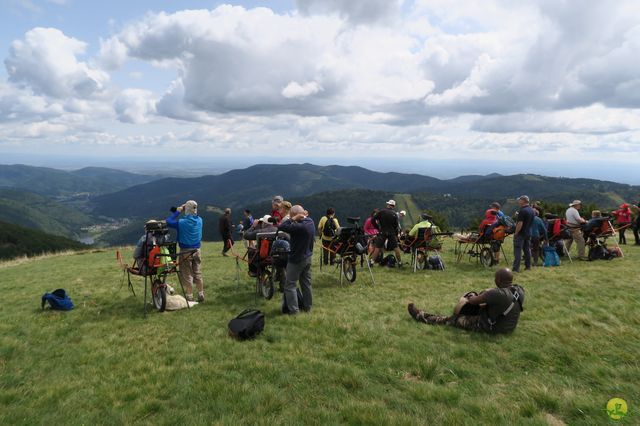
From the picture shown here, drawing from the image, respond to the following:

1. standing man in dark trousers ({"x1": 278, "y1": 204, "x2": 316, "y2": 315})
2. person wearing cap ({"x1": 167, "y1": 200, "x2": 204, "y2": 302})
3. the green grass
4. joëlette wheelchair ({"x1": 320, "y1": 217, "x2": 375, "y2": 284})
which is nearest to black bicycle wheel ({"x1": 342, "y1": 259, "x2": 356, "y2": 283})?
joëlette wheelchair ({"x1": 320, "y1": 217, "x2": 375, "y2": 284})

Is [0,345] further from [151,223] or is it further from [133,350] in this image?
[151,223]

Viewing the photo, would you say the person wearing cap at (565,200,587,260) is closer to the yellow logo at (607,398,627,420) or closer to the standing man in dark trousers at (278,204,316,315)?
the standing man in dark trousers at (278,204,316,315)

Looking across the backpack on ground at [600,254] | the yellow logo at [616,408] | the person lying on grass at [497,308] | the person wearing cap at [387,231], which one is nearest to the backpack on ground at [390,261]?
the person wearing cap at [387,231]

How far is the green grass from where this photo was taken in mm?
5172

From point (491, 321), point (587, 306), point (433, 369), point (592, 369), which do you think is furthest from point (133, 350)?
point (587, 306)

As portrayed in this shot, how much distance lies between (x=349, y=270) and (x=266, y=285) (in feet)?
12.1

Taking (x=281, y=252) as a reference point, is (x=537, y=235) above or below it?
above

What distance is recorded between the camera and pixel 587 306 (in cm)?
941

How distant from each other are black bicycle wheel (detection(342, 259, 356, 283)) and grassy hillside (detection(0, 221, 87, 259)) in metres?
118

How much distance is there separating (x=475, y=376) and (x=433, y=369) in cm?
68

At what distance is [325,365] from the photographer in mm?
6504

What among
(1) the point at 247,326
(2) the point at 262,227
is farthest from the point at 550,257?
(1) the point at 247,326

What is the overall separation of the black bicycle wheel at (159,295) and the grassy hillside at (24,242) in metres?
117

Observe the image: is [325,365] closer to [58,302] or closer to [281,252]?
[281,252]
